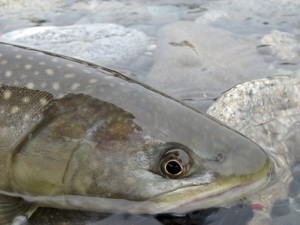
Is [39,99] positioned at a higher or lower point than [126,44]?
higher

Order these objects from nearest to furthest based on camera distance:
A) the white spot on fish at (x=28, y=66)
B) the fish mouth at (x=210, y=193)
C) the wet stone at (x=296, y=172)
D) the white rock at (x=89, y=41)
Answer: the fish mouth at (x=210, y=193)
the white spot on fish at (x=28, y=66)
the wet stone at (x=296, y=172)
the white rock at (x=89, y=41)

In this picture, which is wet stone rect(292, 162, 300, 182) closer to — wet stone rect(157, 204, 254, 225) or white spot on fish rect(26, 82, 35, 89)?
wet stone rect(157, 204, 254, 225)

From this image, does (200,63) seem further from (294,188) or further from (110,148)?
(110,148)

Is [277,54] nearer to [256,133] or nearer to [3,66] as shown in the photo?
[256,133]

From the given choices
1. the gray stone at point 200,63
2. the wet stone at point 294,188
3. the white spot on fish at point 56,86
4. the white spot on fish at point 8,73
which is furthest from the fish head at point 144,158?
the gray stone at point 200,63

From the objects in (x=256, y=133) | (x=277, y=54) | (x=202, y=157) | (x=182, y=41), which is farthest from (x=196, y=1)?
(x=202, y=157)

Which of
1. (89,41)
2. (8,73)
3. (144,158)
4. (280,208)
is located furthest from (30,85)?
(89,41)

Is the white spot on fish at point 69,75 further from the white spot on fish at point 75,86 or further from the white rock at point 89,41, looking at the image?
the white rock at point 89,41
